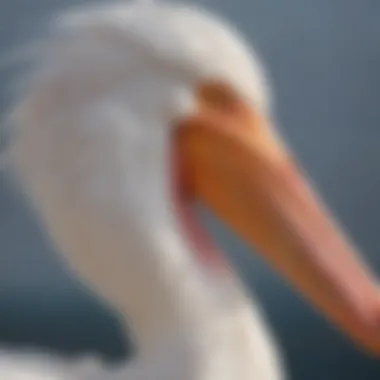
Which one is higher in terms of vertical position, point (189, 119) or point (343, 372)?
point (343, 372)

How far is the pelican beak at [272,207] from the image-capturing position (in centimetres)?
78

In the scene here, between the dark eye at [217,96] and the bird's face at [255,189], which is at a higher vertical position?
the dark eye at [217,96]

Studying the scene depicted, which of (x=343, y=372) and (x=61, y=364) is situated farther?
(x=343, y=372)

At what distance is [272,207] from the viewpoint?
0.81 meters

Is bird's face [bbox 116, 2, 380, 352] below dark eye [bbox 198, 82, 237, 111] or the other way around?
below

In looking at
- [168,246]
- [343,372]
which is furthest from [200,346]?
[343,372]

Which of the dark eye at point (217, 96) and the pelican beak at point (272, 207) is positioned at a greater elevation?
the dark eye at point (217, 96)

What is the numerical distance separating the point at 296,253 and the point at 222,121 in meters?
0.12

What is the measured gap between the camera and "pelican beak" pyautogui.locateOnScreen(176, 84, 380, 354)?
2.56 ft

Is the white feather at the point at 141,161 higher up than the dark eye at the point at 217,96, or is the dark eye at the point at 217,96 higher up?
the dark eye at the point at 217,96

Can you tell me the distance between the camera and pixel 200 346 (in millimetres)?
804

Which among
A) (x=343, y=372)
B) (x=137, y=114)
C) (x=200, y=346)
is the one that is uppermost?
(x=343, y=372)

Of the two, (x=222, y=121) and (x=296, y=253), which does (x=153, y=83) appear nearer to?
(x=222, y=121)

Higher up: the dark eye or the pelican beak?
the dark eye
